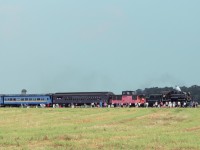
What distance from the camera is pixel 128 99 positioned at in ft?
292

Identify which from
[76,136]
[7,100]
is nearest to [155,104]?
[7,100]

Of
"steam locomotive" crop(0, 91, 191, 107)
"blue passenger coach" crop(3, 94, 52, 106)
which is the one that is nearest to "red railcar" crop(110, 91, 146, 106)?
"steam locomotive" crop(0, 91, 191, 107)

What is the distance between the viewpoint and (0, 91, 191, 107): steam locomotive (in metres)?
85.9

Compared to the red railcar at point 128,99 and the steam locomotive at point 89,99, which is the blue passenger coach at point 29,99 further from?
the red railcar at point 128,99

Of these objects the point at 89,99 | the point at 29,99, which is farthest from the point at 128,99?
the point at 29,99

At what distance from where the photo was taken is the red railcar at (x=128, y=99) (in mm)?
87938

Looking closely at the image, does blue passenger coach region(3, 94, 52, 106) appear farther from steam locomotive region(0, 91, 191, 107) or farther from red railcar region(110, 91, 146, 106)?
red railcar region(110, 91, 146, 106)

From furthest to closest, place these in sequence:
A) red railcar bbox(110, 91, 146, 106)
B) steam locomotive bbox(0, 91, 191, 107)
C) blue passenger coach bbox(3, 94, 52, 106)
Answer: blue passenger coach bbox(3, 94, 52, 106) → red railcar bbox(110, 91, 146, 106) → steam locomotive bbox(0, 91, 191, 107)

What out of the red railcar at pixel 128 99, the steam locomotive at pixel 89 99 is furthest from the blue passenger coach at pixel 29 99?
the red railcar at pixel 128 99

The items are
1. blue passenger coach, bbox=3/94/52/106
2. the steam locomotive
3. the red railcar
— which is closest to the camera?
the steam locomotive

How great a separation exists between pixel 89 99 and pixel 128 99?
7994 millimetres

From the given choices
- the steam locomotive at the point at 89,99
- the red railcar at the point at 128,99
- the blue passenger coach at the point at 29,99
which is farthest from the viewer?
the blue passenger coach at the point at 29,99

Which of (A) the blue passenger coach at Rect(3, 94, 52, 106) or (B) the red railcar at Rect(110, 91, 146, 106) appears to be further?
(A) the blue passenger coach at Rect(3, 94, 52, 106)

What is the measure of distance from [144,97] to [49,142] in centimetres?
7004
